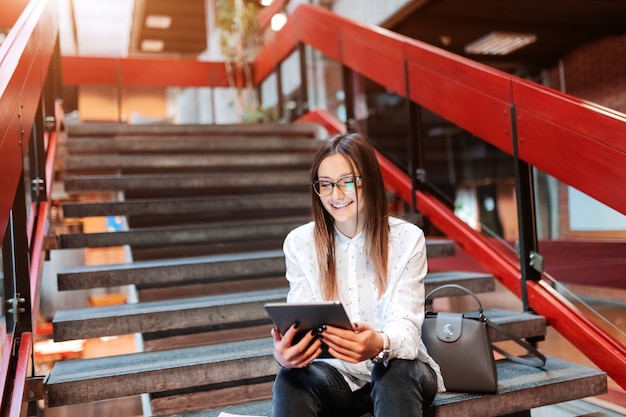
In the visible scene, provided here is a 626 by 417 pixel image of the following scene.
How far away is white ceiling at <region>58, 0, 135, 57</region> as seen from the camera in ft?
36.1

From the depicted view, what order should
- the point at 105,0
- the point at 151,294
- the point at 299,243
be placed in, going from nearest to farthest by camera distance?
the point at 299,243 → the point at 151,294 → the point at 105,0

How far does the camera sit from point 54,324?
2.19m

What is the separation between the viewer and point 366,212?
5.89 ft

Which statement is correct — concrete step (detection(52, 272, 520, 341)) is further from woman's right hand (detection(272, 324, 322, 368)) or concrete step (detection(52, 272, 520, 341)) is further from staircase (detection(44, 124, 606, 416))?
woman's right hand (detection(272, 324, 322, 368))

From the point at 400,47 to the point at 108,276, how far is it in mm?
2291

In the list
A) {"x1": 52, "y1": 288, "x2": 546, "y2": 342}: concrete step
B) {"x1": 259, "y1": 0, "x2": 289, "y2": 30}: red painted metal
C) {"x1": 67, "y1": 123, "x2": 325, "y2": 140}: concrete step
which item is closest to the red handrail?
{"x1": 52, "y1": 288, "x2": 546, "y2": 342}: concrete step

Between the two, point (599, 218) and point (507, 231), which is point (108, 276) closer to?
point (507, 231)

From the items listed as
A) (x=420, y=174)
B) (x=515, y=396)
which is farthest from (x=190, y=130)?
(x=515, y=396)

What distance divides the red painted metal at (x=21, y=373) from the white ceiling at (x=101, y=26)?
8.16 m

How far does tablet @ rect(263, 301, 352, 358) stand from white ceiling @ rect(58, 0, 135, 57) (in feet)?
29.2

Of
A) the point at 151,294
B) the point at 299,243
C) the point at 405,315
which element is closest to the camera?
the point at 405,315

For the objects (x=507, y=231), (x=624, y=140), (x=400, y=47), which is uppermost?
(x=400, y=47)

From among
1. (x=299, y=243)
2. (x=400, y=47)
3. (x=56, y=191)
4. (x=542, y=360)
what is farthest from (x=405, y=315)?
(x=56, y=191)

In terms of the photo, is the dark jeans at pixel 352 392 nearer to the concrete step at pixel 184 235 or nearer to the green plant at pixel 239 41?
the concrete step at pixel 184 235
